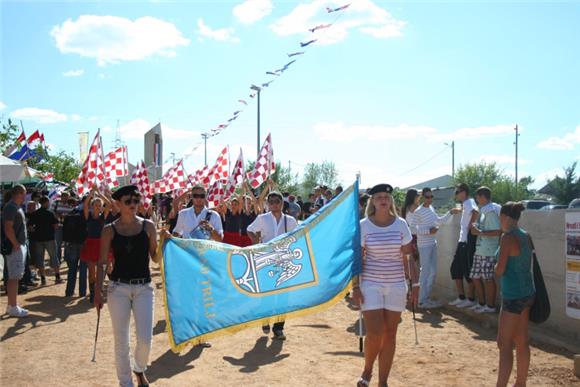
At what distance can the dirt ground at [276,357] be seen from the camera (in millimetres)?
5988

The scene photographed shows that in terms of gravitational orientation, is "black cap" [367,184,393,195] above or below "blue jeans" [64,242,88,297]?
above

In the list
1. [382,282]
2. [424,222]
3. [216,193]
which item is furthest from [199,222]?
[216,193]

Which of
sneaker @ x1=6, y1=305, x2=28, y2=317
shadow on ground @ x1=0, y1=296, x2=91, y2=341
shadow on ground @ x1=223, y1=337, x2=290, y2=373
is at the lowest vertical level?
shadow on ground @ x1=0, y1=296, x2=91, y2=341

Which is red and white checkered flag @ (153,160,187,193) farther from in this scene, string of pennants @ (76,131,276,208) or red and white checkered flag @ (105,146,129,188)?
red and white checkered flag @ (105,146,129,188)

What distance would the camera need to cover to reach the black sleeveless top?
16.7ft

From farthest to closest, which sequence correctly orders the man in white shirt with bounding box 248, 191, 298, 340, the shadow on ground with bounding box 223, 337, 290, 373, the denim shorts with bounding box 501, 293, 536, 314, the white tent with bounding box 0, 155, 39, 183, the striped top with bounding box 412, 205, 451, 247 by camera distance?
1. the white tent with bounding box 0, 155, 39, 183
2. the striped top with bounding box 412, 205, 451, 247
3. the man in white shirt with bounding box 248, 191, 298, 340
4. the shadow on ground with bounding box 223, 337, 290, 373
5. the denim shorts with bounding box 501, 293, 536, 314

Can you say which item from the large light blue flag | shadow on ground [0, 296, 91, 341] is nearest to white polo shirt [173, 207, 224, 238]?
the large light blue flag

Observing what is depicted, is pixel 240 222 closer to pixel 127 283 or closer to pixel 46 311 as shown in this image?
pixel 46 311

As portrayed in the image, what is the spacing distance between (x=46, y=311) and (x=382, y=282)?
727 cm

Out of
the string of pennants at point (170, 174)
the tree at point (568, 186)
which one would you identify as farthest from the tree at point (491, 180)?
the string of pennants at point (170, 174)

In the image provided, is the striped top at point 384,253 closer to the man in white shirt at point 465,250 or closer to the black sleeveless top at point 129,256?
the black sleeveless top at point 129,256

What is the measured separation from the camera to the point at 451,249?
437 inches

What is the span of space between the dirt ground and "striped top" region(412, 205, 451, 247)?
1.57 m

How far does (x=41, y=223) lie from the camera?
39.7 ft
